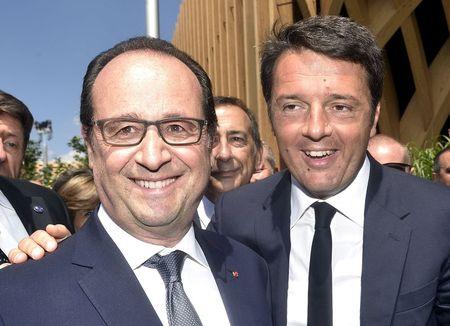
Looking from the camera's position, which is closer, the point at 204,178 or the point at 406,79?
the point at 204,178

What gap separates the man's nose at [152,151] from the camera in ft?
6.13

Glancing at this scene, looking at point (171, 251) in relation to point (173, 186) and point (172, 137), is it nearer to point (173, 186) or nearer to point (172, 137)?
point (173, 186)

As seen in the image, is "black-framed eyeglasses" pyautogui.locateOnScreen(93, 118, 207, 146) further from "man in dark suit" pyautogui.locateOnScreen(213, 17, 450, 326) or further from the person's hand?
"man in dark suit" pyautogui.locateOnScreen(213, 17, 450, 326)

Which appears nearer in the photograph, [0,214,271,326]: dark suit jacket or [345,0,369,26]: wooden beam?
[0,214,271,326]: dark suit jacket

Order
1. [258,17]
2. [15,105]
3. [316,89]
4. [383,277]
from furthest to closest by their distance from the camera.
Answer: [258,17]
[15,105]
[316,89]
[383,277]

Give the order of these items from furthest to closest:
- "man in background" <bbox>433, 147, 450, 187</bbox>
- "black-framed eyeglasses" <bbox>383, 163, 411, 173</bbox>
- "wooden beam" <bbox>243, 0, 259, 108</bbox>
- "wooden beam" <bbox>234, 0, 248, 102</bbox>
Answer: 1. "wooden beam" <bbox>234, 0, 248, 102</bbox>
2. "wooden beam" <bbox>243, 0, 259, 108</bbox>
3. "man in background" <bbox>433, 147, 450, 187</bbox>
4. "black-framed eyeglasses" <bbox>383, 163, 411, 173</bbox>

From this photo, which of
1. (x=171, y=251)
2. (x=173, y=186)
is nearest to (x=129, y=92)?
(x=173, y=186)

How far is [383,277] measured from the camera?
2221mm


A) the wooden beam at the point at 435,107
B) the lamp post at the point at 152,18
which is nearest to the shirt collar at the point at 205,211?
the lamp post at the point at 152,18

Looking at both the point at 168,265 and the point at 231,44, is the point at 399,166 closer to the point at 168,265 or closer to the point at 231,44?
the point at 168,265

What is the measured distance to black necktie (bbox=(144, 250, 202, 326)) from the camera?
6.01ft

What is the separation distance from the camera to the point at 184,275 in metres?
2.07

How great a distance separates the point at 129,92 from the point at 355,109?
0.98 meters

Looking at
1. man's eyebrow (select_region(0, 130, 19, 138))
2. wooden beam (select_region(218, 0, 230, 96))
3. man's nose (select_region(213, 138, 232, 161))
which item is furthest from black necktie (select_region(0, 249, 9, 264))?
wooden beam (select_region(218, 0, 230, 96))
